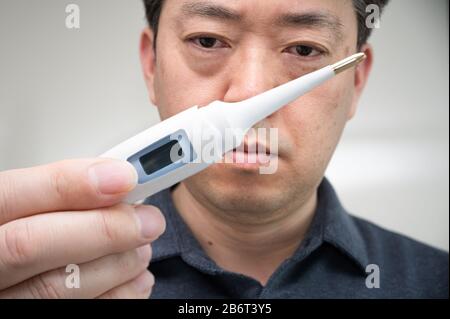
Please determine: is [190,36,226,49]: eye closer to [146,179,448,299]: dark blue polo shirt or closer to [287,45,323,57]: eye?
[287,45,323,57]: eye

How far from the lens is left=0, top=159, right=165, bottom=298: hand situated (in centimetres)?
38

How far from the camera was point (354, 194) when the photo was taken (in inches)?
40.4

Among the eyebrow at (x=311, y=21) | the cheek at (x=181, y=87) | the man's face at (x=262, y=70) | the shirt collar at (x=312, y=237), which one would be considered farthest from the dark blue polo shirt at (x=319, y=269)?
the eyebrow at (x=311, y=21)

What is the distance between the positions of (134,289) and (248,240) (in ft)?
0.98

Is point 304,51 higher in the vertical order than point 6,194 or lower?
higher

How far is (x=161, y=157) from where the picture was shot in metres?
0.38

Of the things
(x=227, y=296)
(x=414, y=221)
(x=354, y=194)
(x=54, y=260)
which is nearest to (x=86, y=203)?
(x=54, y=260)

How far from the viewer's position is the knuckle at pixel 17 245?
384mm

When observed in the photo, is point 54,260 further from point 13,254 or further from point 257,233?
point 257,233

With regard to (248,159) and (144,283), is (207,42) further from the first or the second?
(144,283)

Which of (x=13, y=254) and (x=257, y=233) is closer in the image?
(x=13, y=254)

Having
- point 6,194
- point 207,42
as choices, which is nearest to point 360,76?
point 207,42
